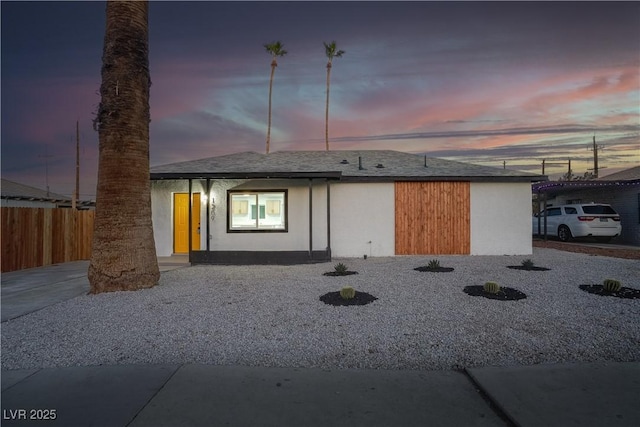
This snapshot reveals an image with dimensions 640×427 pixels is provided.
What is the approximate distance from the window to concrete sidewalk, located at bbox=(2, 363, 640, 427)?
28.7ft

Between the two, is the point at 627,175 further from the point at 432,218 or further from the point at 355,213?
the point at 355,213

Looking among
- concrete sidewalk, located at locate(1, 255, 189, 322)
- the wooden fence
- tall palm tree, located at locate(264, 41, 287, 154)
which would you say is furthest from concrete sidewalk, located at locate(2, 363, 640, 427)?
tall palm tree, located at locate(264, 41, 287, 154)

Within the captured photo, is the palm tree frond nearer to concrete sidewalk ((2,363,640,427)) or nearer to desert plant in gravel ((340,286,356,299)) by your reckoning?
desert plant in gravel ((340,286,356,299))

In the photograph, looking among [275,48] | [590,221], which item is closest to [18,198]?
[275,48]

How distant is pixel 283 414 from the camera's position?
2691 mm

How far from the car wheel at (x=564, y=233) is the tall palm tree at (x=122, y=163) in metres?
18.4

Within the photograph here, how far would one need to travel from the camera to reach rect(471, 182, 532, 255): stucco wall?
42.0 ft

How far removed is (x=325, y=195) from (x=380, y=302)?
22.4ft

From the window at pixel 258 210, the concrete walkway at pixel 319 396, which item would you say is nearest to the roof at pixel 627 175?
the window at pixel 258 210

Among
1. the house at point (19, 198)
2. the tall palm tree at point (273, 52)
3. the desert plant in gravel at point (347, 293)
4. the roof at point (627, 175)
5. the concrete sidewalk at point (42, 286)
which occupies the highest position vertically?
the tall palm tree at point (273, 52)

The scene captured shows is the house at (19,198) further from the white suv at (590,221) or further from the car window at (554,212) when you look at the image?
the white suv at (590,221)

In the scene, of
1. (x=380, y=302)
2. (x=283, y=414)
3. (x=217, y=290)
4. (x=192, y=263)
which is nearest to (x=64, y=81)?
(x=192, y=263)

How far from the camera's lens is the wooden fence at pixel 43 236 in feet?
33.9

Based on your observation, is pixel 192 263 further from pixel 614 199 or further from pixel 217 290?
pixel 614 199
